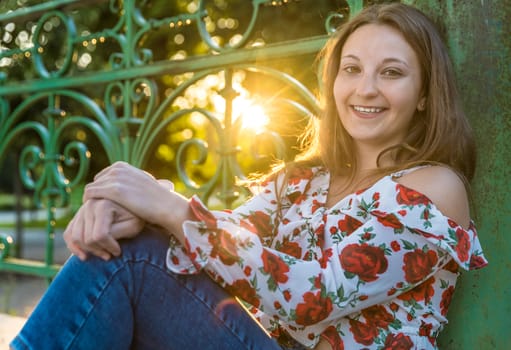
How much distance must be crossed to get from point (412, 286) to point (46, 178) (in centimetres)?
186

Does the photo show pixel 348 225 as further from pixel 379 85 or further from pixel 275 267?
pixel 379 85

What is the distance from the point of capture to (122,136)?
2533mm

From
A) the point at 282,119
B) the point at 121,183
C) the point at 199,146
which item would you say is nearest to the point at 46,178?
the point at 199,146

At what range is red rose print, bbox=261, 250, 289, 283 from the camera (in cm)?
150

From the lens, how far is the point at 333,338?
162cm

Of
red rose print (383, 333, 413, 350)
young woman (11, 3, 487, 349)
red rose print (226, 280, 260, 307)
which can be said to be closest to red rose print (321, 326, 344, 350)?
young woman (11, 3, 487, 349)

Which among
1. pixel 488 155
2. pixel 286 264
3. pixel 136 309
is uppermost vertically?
pixel 488 155

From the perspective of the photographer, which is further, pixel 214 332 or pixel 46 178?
pixel 46 178

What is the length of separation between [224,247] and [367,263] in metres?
0.34

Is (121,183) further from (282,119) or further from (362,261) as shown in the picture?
(282,119)

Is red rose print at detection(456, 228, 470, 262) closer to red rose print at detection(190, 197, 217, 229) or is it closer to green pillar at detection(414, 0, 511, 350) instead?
green pillar at detection(414, 0, 511, 350)

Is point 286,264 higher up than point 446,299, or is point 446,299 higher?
point 286,264

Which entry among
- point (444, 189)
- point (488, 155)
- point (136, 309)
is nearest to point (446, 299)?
point (444, 189)

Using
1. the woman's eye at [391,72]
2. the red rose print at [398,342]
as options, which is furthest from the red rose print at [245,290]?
the woman's eye at [391,72]
